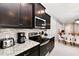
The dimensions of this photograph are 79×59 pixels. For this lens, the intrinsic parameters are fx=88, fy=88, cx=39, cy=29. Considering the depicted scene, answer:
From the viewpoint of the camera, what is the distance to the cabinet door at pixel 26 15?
1599 mm

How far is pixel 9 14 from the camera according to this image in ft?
4.17

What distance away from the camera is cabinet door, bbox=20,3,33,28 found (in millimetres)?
1599

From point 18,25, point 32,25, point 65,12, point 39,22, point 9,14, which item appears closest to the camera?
point 9,14

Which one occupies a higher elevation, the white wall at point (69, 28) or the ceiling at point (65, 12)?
the ceiling at point (65, 12)

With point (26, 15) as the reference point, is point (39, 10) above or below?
above

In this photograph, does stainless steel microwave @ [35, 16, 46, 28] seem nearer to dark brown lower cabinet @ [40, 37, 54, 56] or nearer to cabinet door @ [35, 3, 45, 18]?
cabinet door @ [35, 3, 45, 18]

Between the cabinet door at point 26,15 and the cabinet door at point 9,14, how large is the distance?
0.53 ft

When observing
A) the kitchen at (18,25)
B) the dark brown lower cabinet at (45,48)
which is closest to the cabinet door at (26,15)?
the kitchen at (18,25)

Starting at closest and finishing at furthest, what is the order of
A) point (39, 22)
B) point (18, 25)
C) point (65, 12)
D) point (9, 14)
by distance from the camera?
point (9, 14)
point (18, 25)
point (65, 12)
point (39, 22)

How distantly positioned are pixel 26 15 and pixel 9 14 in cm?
51

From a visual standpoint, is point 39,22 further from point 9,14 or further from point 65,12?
point 9,14

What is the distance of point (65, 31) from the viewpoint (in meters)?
1.75

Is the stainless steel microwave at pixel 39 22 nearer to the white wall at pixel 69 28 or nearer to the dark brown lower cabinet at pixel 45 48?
the dark brown lower cabinet at pixel 45 48

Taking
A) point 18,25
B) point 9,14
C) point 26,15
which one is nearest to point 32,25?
point 26,15
